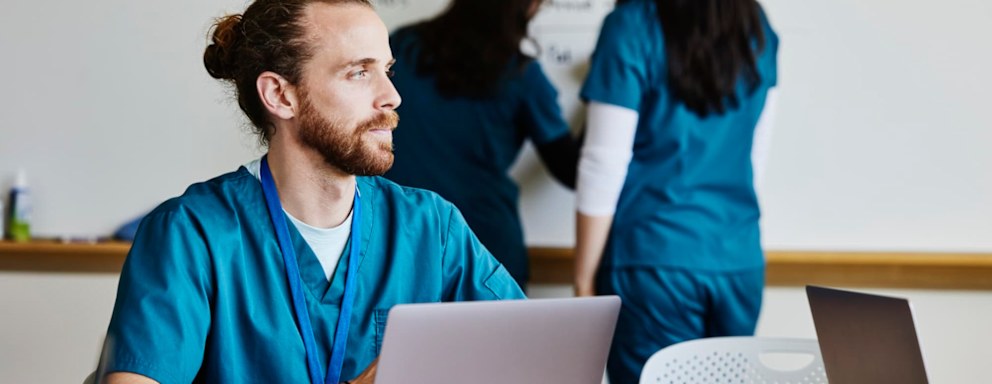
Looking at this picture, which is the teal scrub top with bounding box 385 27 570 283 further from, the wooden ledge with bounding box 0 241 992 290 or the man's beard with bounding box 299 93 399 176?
the man's beard with bounding box 299 93 399 176

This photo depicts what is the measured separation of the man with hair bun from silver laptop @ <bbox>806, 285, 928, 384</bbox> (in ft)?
1.60

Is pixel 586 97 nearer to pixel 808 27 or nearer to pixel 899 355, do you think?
pixel 808 27

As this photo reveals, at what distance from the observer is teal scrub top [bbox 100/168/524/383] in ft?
4.30

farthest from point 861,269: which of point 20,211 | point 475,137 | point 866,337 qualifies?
point 20,211

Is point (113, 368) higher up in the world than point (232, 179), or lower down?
lower down

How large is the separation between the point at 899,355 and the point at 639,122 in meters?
1.11

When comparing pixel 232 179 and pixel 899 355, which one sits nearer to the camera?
pixel 899 355

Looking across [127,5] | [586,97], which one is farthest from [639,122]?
[127,5]

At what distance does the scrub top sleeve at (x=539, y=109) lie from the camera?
238 cm

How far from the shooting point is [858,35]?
2.51 meters

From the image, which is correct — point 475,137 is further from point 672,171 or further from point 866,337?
point 866,337

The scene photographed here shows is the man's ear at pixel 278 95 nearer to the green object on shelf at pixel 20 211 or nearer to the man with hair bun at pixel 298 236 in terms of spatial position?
the man with hair bun at pixel 298 236

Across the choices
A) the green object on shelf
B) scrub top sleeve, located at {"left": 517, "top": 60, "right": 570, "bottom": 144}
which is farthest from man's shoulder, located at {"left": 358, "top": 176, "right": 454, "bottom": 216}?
the green object on shelf

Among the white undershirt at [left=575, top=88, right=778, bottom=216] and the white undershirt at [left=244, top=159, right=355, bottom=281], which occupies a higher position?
the white undershirt at [left=244, top=159, right=355, bottom=281]
